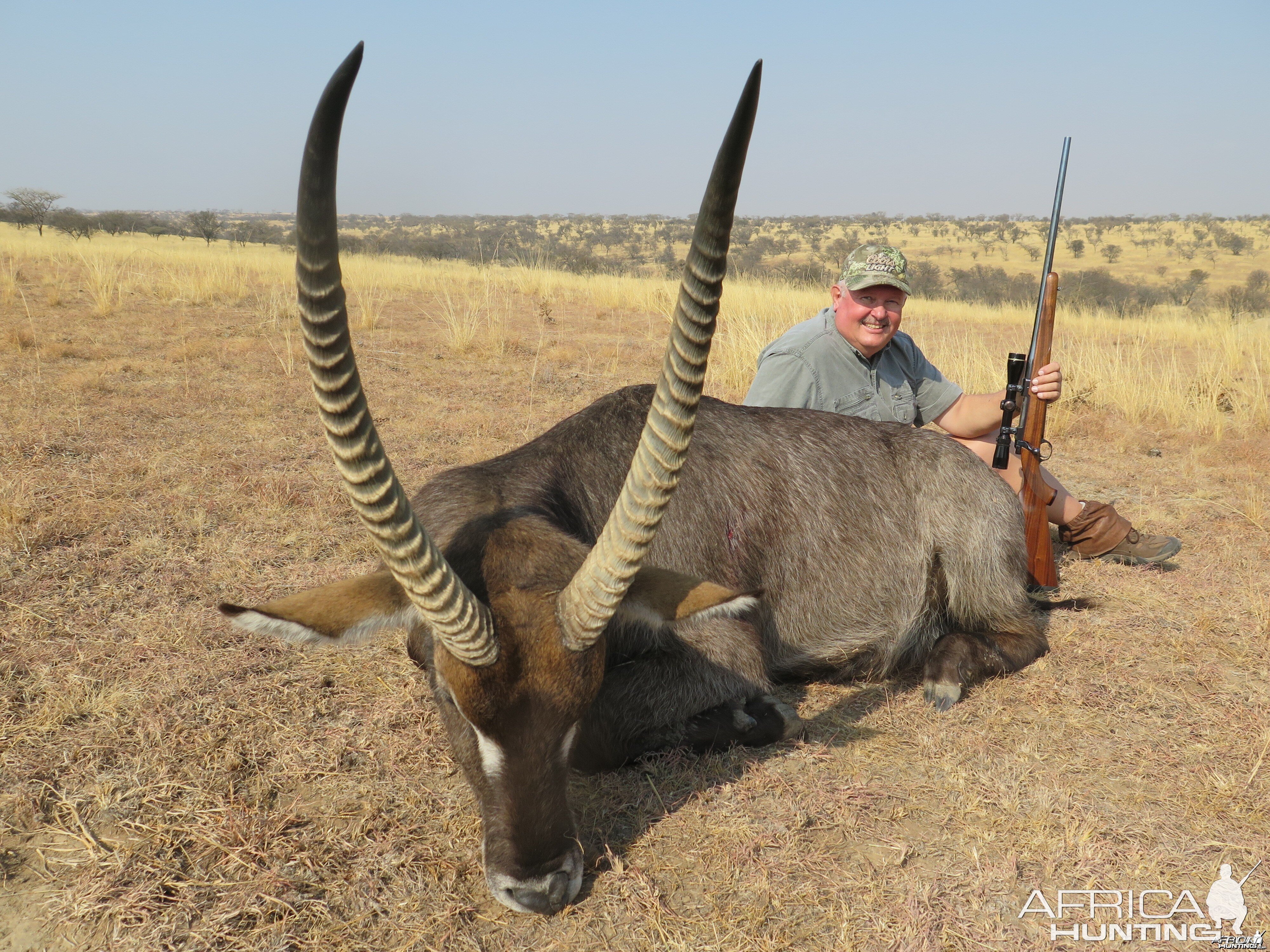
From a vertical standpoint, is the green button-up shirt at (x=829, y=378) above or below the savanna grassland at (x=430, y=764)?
above

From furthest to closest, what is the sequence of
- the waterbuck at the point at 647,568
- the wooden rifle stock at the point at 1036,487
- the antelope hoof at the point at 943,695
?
the wooden rifle stock at the point at 1036,487 → the antelope hoof at the point at 943,695 → the waterbuck at the point at 647,568

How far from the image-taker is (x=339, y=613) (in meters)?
2.62

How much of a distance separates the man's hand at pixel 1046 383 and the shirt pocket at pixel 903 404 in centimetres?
84

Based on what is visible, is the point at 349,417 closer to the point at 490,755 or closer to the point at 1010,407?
the point at 490,755

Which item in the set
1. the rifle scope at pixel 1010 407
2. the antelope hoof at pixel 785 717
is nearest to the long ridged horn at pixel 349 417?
the antelope hoof at pixel 785 717

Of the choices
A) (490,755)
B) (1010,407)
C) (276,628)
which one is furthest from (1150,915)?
(1010,407)

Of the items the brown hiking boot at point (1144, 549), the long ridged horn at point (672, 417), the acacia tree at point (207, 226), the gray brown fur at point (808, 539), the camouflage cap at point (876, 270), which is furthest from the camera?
the acacia tree at point (207, 226)

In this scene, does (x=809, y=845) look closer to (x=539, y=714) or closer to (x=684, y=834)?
(x=684, y=834)

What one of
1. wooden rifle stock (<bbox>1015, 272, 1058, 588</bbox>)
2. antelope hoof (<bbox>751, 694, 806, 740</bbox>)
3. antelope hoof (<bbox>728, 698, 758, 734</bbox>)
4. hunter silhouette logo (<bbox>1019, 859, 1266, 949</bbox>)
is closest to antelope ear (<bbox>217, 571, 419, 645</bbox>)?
antelope hoof (<bbox>728, 698, 758, 734</bbox>)

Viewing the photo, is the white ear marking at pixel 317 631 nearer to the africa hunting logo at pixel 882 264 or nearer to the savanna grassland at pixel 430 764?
the savanna grassland at pixel 430 764

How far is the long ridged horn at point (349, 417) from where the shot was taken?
167 cm

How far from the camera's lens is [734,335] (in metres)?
14.1

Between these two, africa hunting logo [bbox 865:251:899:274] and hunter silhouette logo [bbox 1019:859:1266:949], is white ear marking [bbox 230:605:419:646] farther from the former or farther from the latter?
africa hunting logo [bbox 865:251:899:274]

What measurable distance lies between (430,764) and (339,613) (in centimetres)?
115
